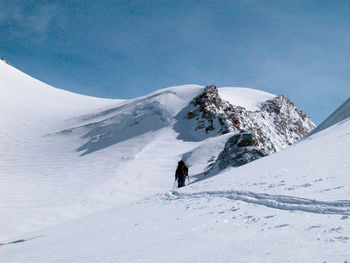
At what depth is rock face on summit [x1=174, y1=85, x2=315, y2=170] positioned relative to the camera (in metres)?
17.7

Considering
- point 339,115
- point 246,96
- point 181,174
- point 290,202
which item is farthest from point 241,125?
point 290,202

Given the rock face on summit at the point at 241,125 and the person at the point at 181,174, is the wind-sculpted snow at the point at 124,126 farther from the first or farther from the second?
the person at the point at 181,174

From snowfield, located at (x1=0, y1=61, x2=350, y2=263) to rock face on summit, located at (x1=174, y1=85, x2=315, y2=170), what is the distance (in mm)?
2531

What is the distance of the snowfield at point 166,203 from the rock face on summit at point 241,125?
2.53 meters

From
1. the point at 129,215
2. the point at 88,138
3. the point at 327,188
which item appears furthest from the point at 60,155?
the point at 327,188

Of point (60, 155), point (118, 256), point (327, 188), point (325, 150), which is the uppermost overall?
point (60, 155)

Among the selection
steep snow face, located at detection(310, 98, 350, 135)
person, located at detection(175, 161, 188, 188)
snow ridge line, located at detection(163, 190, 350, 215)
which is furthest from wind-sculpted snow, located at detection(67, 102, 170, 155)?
snow ridge line, located at detection(163, 190, 350, 215)

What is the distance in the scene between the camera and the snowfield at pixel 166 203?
413 centimetres

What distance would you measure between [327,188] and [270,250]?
2789 mm

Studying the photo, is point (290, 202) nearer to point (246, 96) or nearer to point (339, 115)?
point (339, 115)

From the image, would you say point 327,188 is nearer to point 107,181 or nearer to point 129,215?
point 129,215

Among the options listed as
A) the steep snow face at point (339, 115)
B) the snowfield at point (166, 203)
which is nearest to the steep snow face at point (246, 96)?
the snowfield at point (166, 203)

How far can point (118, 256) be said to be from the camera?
184 inches

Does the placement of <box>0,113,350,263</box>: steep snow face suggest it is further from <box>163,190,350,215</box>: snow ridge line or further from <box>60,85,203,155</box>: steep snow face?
<box>60,85,203,155</box>: steep snow face
